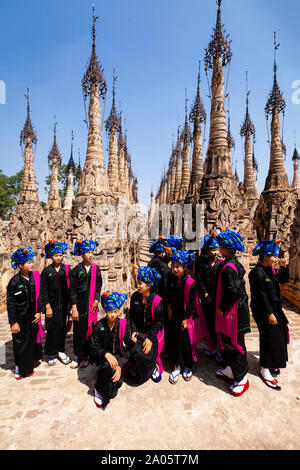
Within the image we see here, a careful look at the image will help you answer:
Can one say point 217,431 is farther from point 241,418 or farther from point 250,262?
point 250,262

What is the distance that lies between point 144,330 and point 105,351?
0.65 meters

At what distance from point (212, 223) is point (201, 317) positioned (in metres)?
3.80

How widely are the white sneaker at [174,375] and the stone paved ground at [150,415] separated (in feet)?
0.27

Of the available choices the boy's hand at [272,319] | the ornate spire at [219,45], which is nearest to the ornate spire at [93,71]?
the ornate spire at [219,45]

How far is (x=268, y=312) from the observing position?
10.7ft

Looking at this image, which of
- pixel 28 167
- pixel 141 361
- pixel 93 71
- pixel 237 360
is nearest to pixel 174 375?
pixel 141 361

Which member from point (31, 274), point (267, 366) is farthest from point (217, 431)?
point (31, 274)

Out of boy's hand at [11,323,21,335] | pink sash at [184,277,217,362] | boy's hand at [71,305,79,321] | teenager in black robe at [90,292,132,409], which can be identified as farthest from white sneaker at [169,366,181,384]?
boy's hand at [11,323,21,335]

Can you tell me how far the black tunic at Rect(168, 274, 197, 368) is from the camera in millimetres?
3326

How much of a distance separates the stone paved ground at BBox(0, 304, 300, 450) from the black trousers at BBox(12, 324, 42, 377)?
7.4 inches

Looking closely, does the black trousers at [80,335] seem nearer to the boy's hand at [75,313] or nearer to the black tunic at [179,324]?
the boy's hand at [75,313]

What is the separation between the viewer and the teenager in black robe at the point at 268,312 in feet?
10.8

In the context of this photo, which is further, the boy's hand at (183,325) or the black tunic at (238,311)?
the boy's hand at (183,325)
